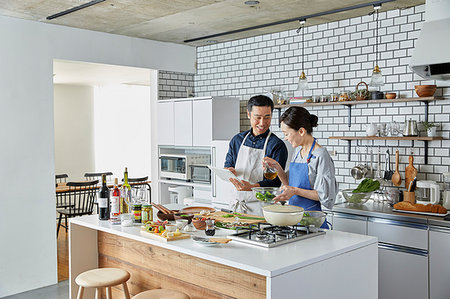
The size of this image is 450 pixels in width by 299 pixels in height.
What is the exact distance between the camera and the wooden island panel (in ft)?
8.21

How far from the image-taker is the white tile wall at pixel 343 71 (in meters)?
4.59

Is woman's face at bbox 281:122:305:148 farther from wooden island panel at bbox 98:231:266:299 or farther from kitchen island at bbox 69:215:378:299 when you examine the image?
wooden island panel at bbox 98:231:266:299

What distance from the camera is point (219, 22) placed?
530 centimetres

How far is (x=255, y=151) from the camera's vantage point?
4000 millimetres

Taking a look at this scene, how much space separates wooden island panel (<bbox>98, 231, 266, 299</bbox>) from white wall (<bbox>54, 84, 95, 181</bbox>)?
7.20 meters

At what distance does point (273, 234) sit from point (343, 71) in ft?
10.0

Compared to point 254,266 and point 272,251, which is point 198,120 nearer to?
point 272,251

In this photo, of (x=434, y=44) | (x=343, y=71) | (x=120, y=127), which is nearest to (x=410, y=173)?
(x=343, y=71)

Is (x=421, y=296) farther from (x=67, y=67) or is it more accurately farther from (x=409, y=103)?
(x=67, y=67)

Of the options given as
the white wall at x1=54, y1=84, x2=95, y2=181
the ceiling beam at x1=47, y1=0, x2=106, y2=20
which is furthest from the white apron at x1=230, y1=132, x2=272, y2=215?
the white wall at x1=54, y1=84, x2=95, y2=181

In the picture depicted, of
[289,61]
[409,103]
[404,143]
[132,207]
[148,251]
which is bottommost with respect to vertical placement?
[148,251]

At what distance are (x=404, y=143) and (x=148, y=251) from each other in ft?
9.49

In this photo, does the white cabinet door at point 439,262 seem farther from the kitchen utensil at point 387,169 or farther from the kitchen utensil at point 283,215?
the kitchen utensil at point 283,215

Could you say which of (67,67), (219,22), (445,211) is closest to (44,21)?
(219,22)
